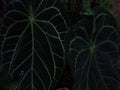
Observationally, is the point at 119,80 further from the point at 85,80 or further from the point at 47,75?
the point at 47,75

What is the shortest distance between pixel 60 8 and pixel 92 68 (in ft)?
0.86

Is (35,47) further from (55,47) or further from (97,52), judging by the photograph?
(97,52)

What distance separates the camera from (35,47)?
1.02 metres

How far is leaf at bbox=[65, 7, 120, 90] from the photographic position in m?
1.01

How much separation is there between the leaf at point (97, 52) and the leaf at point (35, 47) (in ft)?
0.21

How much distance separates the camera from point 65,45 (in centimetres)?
100

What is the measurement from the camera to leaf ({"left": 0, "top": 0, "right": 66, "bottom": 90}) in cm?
100

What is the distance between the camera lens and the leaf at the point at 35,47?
1.00 meters

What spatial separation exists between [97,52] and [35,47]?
0.79 ft

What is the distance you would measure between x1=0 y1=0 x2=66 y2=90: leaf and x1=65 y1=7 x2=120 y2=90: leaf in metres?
0.06

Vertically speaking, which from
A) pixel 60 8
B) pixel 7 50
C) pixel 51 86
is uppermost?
pixel 60 8

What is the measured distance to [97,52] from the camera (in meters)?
1.02

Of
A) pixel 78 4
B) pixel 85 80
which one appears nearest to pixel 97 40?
pixel 85 80

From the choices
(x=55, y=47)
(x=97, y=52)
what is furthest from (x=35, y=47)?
(x=97, y=52)
